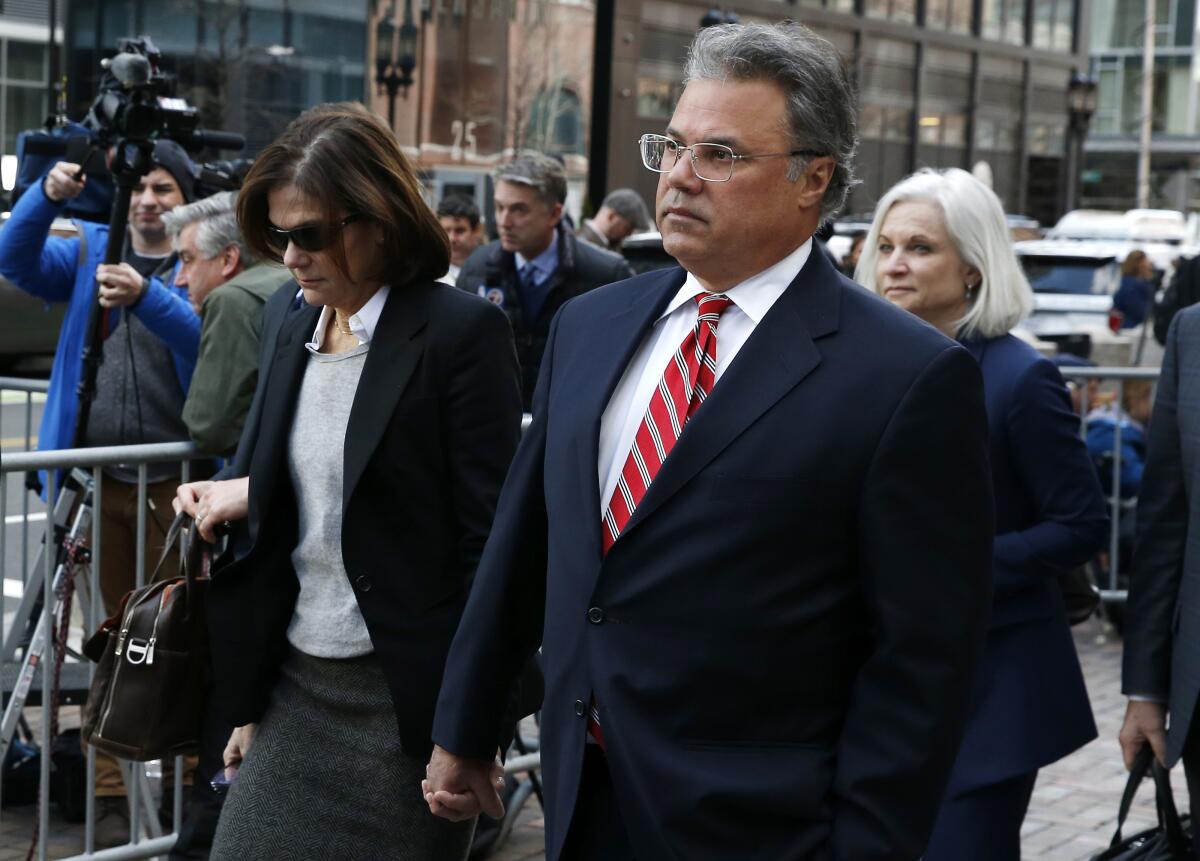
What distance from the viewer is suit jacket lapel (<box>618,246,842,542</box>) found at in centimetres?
247

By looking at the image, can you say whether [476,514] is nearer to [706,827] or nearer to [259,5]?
[706,827]

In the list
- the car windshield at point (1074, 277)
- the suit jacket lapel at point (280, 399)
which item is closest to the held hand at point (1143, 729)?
the suit jacket lapel at point (280, 399)

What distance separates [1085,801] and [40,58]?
123 feet

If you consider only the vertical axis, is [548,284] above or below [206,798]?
above

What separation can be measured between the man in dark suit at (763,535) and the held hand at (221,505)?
44.1 inches

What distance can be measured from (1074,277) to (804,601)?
20.4m

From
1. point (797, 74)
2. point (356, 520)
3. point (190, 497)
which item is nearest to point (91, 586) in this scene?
point (190, 497)

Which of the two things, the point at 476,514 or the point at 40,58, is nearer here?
the point at 476,514

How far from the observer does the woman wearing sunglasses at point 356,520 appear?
3381 millimetres

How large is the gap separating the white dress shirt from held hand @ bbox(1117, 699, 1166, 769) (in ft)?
5.57

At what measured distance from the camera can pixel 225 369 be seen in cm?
502

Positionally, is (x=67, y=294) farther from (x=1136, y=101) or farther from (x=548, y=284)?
(x=1136, y=101)

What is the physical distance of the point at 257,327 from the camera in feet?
16.5

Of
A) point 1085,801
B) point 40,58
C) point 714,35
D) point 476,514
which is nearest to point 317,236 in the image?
point 476,514
